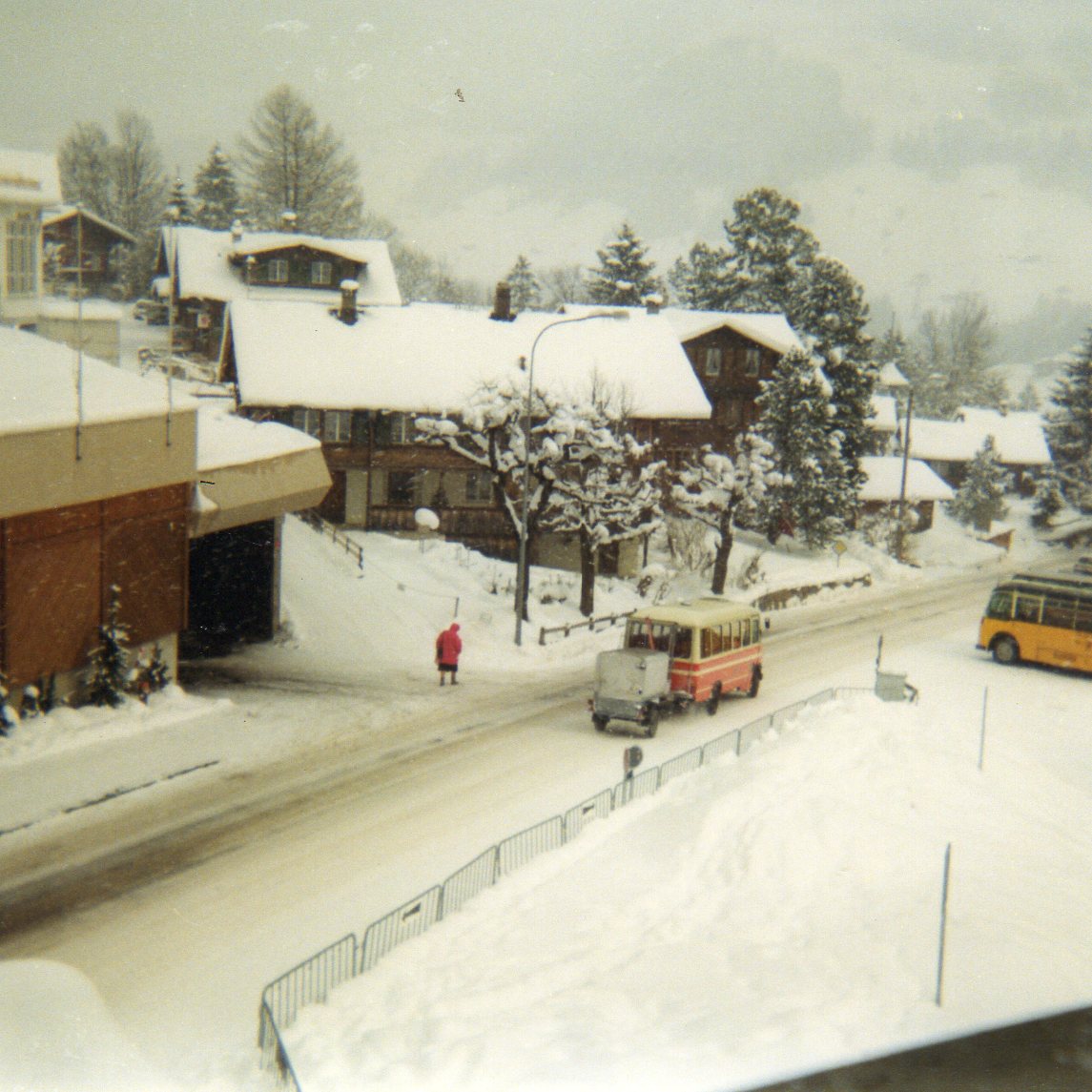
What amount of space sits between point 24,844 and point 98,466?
6516 mm

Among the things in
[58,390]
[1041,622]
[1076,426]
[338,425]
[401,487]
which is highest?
[58,390]

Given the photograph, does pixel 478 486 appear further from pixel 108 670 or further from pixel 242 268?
pixel 108 670

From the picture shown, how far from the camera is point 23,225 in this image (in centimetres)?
2281

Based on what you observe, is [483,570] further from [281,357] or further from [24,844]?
[24,844]

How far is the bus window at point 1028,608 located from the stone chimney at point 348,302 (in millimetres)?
25945

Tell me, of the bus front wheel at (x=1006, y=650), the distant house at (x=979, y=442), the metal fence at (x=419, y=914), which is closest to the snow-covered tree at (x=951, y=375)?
the distant house at (x=979, y=442)

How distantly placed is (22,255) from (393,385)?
19.5m

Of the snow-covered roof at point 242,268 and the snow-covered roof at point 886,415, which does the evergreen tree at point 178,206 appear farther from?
the snow-covered roof at point 886,415

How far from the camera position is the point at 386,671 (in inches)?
1037

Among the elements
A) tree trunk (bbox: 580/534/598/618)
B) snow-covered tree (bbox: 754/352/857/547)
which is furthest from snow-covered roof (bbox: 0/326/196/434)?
snow-covered tree (bbox: 754/352/857/547)

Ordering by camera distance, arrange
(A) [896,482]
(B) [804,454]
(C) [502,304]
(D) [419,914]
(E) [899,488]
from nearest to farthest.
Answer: (D) [419,914]
(C) [502,304]
(B) [804,454]
(E) [899,488]
(A) [896,482]

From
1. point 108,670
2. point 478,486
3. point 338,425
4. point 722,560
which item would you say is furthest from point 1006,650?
point 338,425

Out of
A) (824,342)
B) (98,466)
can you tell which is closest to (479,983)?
(98,466)

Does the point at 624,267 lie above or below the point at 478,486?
above
